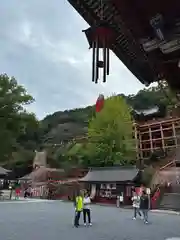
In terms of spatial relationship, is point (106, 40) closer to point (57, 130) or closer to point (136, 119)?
point (136, 119)

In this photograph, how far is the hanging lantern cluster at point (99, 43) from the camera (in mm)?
5508

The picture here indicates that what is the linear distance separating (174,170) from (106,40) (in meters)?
28.4

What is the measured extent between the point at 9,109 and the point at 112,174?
16.0 meters

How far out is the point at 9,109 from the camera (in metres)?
42.6

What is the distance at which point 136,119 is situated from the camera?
4888cm

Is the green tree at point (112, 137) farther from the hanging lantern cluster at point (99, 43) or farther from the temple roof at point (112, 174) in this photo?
the hanging lantern cluster at point (99, 43)

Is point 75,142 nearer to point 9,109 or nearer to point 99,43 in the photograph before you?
point 9,109

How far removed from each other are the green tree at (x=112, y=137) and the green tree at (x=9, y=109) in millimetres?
9501

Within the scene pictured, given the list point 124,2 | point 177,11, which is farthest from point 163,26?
point 124,2

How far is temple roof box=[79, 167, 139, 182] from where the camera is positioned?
110 feet

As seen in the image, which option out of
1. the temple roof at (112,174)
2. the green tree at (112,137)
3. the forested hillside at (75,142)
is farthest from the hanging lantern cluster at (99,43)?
the green tree at (112,137)

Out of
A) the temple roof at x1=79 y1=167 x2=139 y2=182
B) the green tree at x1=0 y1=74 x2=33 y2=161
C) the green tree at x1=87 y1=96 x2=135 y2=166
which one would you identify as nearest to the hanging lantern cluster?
the temple roof at x1=79 y1=167 x2=139 y2=182

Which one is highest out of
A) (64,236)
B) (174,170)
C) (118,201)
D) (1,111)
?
(1,111)

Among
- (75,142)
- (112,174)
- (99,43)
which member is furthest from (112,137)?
(99,43)
